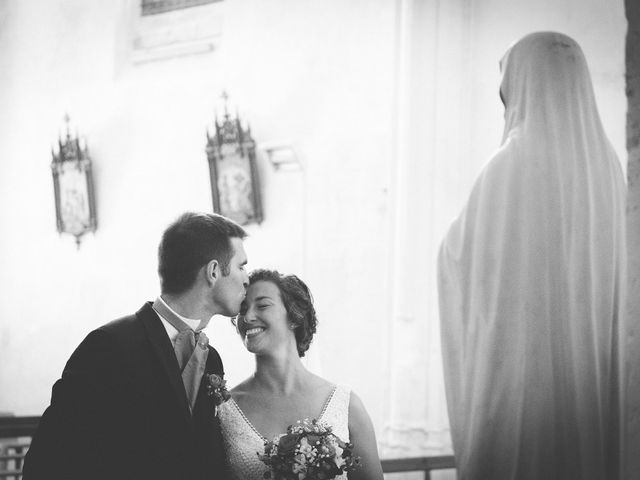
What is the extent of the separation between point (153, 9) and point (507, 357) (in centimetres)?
849

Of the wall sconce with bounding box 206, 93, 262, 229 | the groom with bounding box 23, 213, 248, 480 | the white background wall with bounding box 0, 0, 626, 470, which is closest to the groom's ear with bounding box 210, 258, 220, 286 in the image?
the groom with bounding box 23, 213, 248, 480

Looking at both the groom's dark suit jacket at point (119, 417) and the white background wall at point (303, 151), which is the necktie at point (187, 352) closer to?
the groom's dark suit jacket at point (119, 417)

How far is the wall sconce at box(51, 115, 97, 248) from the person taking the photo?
941cm

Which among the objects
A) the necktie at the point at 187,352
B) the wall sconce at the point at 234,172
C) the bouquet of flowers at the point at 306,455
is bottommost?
the bouquet of flowers at the point at 306,455

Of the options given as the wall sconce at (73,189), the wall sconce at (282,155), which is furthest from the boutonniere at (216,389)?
the wall sconce at (73,189)

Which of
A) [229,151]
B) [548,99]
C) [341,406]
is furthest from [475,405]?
[229,151]

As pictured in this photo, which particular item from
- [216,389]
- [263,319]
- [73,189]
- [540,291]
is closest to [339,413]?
[263,319]

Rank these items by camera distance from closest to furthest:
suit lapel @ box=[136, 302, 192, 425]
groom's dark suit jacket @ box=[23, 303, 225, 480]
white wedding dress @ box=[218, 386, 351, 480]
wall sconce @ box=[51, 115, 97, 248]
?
groom's dark suit jacket @ box=[23, 303, 225, 480] < suit lapel @ box=[136, 302, 192, 425] < white wedding dress @ box=[218, 386, 351, 480] < wall sconce @ box=[51, 115, 97, 248]

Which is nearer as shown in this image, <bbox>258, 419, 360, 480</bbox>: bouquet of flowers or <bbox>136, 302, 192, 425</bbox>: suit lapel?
<bbox>136, 302, 192, 425</bbox>: suit lapel

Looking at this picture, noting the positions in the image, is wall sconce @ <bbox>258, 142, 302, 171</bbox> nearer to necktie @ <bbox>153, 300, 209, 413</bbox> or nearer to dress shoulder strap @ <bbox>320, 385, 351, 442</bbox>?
dress shoulder strap @ <bbox>320, 385, 351, 442</bbox>

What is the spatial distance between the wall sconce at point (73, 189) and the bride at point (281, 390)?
6.48 m

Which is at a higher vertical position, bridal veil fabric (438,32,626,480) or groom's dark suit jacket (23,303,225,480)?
bridal veil fabric (438,32,626,480)

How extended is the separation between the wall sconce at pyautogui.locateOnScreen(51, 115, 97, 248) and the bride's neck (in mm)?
6534

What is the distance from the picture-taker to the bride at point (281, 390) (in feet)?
10.5
